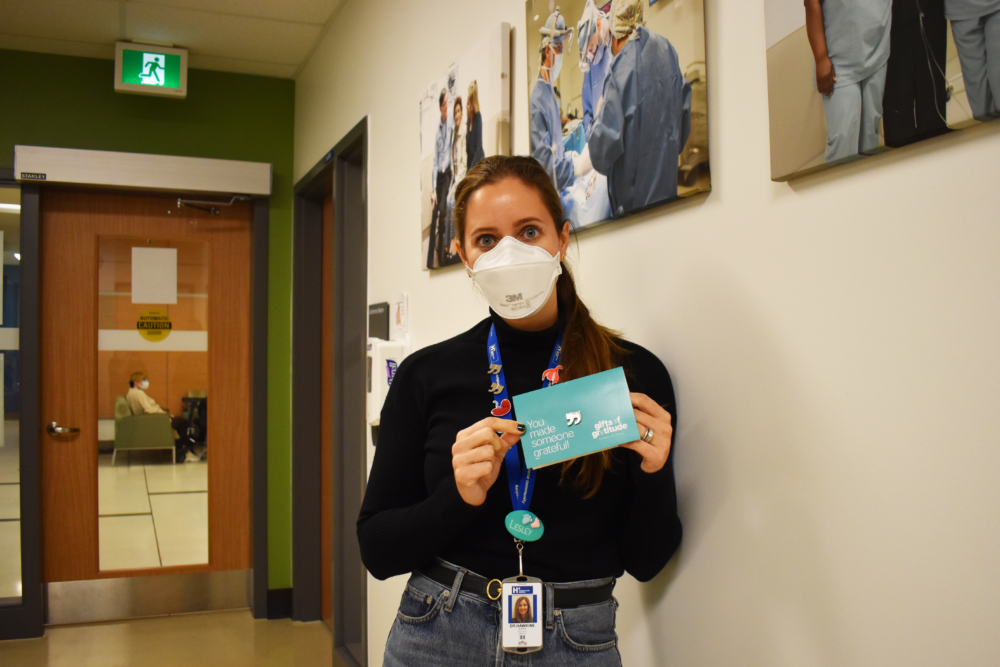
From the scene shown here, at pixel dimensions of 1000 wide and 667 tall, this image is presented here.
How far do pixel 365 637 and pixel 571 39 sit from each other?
89.3 inches

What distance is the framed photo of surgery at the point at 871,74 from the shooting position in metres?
0.68

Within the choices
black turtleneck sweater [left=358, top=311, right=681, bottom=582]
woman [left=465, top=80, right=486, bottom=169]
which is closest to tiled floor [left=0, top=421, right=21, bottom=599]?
woman [left=465, top=80, right=486, bottom=169]

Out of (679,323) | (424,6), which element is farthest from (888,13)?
(424,6)

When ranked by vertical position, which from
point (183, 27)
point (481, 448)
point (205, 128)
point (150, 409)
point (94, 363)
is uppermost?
point (183, 27)

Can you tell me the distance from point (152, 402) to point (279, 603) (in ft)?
4.25

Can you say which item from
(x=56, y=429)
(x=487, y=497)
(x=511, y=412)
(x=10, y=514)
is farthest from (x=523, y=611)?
(x=10, y=514)

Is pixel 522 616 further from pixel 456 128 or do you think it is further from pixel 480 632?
pixel 456 128

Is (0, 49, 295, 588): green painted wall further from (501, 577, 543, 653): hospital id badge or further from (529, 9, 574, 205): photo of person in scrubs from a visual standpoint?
(501, 577, 543, 653): hospital id badge

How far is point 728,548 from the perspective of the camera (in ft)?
3.38

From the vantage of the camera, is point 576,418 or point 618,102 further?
point 618,102

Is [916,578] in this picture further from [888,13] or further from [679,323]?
[888,13]

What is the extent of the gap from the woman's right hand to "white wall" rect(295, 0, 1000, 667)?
12.5 inches

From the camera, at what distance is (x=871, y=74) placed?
78 centimetres

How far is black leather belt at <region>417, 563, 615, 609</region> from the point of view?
1.03 metres
